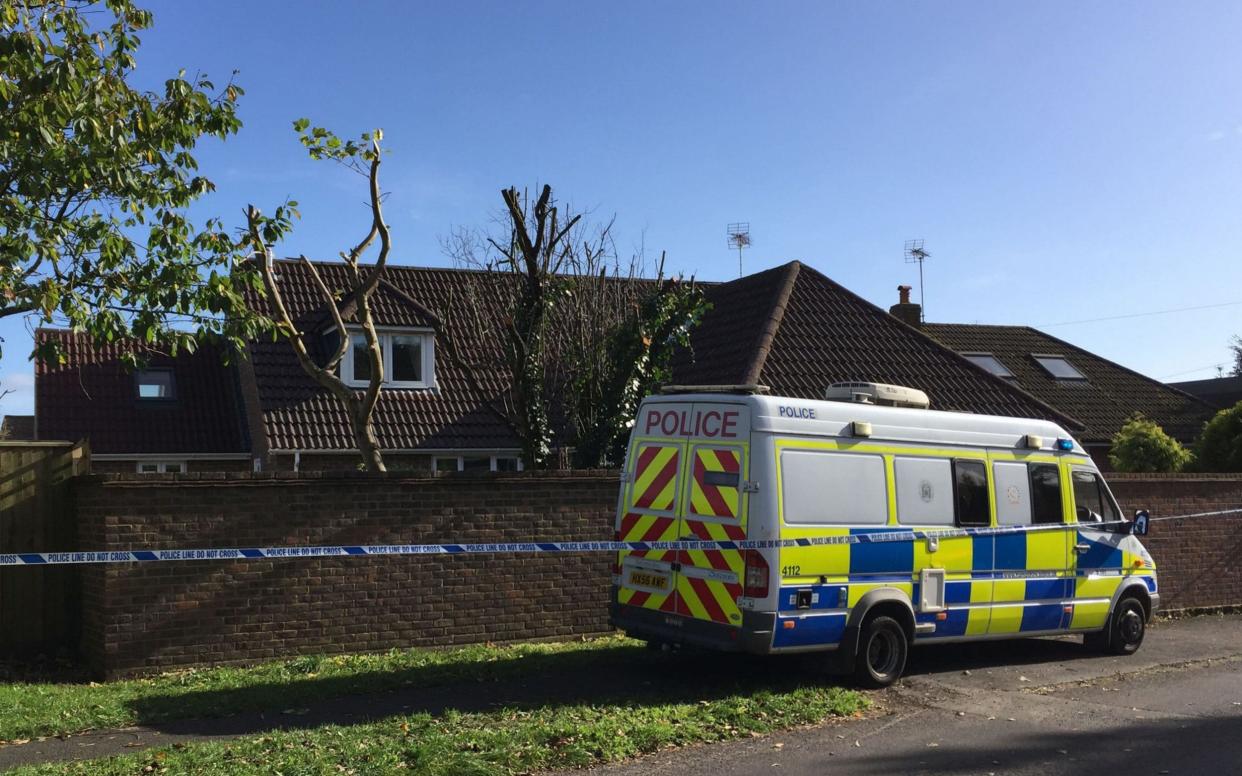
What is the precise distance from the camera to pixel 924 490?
33.0 ft

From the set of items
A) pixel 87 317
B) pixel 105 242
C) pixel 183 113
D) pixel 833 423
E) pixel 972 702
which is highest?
Answer: pixel 183 113

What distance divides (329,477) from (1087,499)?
7659 millimetres

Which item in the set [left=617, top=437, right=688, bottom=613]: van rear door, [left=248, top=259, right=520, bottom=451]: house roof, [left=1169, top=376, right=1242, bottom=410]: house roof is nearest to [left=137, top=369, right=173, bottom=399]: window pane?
[left=248, top=259, right=520, bottom=451]: house roof

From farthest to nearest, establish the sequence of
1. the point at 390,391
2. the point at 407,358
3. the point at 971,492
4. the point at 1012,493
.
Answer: the point at 407,358 < the point at 390,391 < the point at 1012,493 < the point at 971,492

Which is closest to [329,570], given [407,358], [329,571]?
[329,571]

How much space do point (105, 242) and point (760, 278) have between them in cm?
1538

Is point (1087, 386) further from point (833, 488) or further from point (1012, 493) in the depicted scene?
point (833, 488)

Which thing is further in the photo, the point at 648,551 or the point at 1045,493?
the point at 1045,493

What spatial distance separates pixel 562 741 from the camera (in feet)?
24.4

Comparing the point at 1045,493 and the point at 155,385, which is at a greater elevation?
the point at 155,385

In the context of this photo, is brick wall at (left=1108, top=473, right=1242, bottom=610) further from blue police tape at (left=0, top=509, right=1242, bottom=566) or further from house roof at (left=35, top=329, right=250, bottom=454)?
house roof at (left=35, top=329, right=250, bottom=454)

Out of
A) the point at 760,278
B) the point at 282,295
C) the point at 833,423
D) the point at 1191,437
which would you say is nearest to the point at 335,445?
the point at 282,295

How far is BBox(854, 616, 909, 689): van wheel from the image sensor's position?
31.1ft

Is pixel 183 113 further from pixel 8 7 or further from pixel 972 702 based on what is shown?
pixel 972 702
